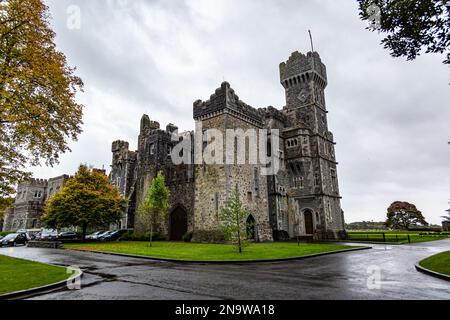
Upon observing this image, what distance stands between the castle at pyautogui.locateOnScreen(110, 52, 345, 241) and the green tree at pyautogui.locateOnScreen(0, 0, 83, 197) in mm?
14913

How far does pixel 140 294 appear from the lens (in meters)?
7.25

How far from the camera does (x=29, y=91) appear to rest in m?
14.0

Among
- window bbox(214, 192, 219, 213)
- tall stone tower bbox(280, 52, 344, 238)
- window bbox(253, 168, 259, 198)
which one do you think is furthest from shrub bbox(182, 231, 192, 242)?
tall stone tower bbox(280, 52, 344, 238)

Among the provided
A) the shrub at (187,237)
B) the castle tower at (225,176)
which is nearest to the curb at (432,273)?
the castle tower at (225,176)

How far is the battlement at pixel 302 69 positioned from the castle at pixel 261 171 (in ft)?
0.48

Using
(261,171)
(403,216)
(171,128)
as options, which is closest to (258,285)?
(261,171)

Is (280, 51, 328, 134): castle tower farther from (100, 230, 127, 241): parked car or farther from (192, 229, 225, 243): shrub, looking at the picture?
(100, 230, 127, 241): parked car

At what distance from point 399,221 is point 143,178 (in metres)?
62.2

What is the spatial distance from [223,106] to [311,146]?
15513 mm

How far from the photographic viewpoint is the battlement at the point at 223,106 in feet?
92.6

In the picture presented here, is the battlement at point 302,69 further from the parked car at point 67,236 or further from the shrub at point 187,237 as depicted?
the parked car at point 67,236

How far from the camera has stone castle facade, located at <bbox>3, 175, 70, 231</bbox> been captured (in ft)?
192
